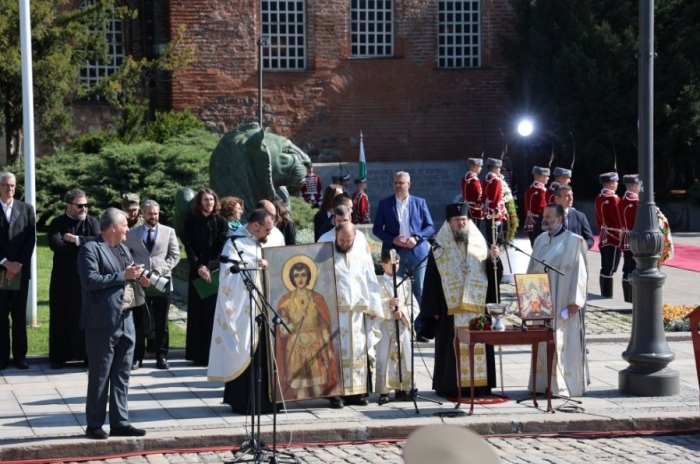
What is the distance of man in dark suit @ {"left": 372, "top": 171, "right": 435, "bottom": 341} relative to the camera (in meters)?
14.5

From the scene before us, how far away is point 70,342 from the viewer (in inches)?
497

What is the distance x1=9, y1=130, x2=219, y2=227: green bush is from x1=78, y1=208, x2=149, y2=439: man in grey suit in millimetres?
15318

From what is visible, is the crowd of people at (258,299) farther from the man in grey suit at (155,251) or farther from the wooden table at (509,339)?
the wooden table at (509,339)

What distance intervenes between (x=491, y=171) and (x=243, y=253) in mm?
10725

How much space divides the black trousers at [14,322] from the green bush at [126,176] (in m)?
12.1

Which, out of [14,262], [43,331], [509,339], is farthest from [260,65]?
[509,339]

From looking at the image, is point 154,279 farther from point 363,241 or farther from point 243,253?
point 363,241

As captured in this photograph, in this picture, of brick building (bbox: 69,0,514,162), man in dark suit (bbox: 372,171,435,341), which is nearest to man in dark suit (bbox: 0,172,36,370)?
man in dark suit (bbox: 372,171,435,341)

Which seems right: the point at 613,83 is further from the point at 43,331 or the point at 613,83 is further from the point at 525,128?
the point at 43,331

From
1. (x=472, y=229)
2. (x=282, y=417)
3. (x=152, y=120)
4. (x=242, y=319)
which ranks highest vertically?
(x=152, y=120)

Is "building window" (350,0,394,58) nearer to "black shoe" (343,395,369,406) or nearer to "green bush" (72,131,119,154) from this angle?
"green bush" (72,131,119,154)

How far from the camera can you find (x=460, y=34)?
36500 millimetres

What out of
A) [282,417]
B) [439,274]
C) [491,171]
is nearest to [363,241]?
[439,274]

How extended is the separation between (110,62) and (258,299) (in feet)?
81.9
